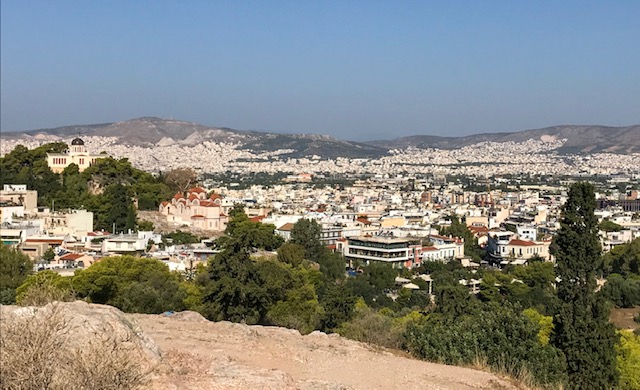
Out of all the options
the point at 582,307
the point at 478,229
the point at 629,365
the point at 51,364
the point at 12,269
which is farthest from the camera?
the point at 478,229

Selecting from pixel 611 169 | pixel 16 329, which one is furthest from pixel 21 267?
pixel 611 169

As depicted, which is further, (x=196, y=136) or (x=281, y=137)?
(x=196, y=136)

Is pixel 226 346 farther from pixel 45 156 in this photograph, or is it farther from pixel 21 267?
pixel 45 156

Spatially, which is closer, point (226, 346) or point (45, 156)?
point (226, 346)

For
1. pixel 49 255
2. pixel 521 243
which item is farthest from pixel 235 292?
pixel 521 243

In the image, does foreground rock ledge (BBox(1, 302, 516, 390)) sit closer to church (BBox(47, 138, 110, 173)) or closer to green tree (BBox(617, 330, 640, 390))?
green tree (BBox(617, 330, 640, 390))

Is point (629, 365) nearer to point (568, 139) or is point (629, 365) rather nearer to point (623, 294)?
point (623, 294)

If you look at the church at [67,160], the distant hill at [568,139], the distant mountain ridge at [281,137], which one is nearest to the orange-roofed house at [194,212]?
the church at [67,160]
